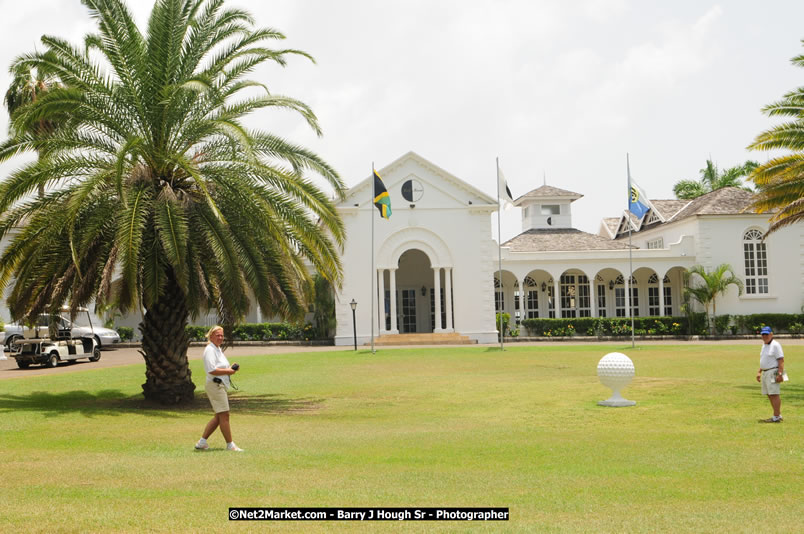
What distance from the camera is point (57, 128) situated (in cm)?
1741

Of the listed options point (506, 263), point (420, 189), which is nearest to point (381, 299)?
point (420, 189)

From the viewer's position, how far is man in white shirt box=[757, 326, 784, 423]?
13516mm

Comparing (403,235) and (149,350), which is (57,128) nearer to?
(149,350)

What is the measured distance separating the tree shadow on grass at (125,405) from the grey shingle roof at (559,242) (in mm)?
29809

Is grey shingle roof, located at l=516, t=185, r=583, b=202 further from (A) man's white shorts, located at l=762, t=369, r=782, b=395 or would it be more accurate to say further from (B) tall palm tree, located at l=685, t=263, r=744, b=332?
(A) man's white shorts, located at l=762, t=369, r=782, b=395

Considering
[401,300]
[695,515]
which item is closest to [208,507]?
[695,515]

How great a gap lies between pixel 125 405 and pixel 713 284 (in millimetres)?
33736

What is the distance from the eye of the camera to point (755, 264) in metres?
44.2

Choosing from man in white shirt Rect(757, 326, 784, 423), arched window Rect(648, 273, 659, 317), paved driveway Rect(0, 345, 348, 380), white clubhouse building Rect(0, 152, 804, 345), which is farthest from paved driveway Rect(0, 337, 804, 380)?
man in white shirt Rect(757, 326, 784, 423)

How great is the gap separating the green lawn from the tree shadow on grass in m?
0.06

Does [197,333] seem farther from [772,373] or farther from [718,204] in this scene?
[772,373]

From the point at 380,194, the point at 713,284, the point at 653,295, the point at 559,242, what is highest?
the point at 380,194

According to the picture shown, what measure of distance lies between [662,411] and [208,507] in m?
10.4

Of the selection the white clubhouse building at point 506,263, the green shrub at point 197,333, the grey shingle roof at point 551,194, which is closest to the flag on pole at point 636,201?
the white clubhouse building at point 506,263
